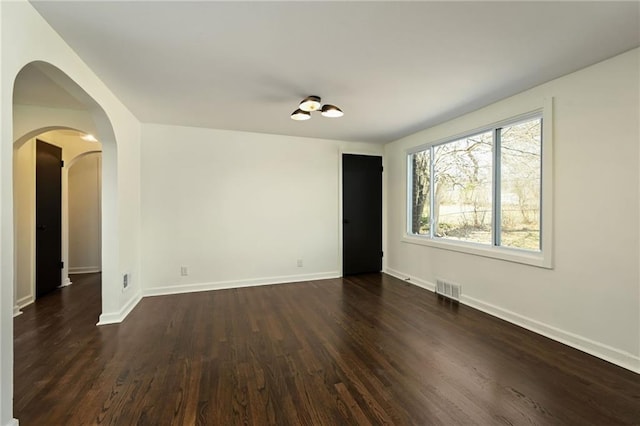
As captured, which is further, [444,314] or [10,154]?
[444,314]

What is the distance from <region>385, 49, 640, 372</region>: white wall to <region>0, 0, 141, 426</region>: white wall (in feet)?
12.7

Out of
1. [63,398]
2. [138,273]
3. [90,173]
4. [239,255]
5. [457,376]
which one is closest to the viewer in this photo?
[63,398]

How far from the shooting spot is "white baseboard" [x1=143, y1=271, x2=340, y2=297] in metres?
3.80

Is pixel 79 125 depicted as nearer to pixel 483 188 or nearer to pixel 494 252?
pixel 483 188

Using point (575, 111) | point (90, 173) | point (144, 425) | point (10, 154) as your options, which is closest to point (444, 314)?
point (575, 111)

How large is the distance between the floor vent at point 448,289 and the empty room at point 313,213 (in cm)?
4

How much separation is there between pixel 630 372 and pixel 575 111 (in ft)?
6.80

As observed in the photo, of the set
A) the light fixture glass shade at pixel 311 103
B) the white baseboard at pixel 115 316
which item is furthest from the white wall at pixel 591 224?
the white baseboard at pixel 115 316

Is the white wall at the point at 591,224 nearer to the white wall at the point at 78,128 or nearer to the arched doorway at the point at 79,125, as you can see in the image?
the white wall at the point at 78,128

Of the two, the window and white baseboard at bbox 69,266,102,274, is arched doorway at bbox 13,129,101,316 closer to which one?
white baseboard at bbox 69,266,102,274

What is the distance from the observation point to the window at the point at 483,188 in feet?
9.23

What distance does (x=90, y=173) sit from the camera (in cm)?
519

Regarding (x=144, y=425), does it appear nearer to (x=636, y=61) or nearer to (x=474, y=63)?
(x=474, y=63)

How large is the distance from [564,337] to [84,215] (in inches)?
284
